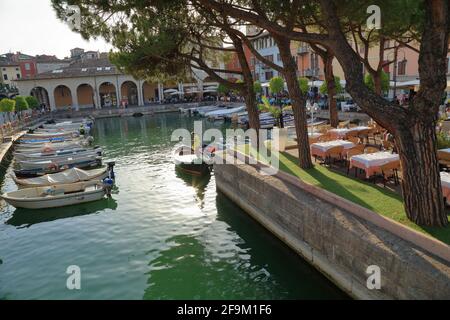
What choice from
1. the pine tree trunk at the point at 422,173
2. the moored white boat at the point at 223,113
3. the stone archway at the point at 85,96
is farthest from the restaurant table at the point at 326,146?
the stone archway at the point at 85,96

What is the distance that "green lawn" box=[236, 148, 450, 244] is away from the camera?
8055 millimetres

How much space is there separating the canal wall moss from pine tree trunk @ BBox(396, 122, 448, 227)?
0.80 metres

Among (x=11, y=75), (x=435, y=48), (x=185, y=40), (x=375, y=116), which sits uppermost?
(x=11, y=75)

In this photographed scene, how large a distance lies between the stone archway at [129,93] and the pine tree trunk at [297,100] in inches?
2307

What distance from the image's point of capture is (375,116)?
7961 mm

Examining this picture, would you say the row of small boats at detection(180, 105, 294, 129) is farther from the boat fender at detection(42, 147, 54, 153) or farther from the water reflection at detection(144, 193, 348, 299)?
the water reflection at detection(144, 193, 348, 299)

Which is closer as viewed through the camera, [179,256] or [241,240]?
[179,256]

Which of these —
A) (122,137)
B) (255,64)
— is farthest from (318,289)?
(255,64)

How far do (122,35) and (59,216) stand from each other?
24.5 ft

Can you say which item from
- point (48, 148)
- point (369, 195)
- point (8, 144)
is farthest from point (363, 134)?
point (8, 144)

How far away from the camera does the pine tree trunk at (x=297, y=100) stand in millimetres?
12953

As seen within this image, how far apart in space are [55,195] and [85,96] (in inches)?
2186

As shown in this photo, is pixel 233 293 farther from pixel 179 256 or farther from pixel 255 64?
pixel 255 64

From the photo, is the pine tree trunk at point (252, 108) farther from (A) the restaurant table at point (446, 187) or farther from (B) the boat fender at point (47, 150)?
(B) the boat fender at point (47, 150)
